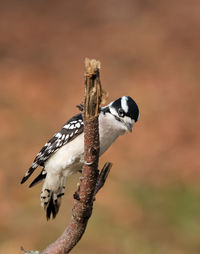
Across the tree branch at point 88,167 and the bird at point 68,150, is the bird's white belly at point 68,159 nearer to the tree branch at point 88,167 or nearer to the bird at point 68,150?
the bird at point 68,150

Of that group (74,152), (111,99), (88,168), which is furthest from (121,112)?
(111,99)

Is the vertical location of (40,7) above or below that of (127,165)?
above

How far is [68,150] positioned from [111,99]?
22.4ft

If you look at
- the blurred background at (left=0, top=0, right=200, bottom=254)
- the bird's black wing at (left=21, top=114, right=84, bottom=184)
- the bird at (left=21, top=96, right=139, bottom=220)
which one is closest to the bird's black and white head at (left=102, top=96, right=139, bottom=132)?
the bird at (left=21, top=96, right=139, bottom=220)

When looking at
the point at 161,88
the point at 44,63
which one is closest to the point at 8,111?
the point at 44,63

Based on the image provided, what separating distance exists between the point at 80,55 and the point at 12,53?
6.00 ft

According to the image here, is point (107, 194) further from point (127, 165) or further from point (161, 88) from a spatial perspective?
point (161, 88)

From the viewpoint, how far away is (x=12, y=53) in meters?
14.5

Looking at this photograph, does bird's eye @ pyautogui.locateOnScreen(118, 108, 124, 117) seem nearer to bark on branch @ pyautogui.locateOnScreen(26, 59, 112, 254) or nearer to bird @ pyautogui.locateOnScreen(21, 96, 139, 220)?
bird @ pyautogui.locateOnScreen(21, 96, 139, 220)

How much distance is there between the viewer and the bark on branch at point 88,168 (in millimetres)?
3084

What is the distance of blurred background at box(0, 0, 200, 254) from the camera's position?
8469 millimetres

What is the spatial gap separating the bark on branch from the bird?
2.56 feet

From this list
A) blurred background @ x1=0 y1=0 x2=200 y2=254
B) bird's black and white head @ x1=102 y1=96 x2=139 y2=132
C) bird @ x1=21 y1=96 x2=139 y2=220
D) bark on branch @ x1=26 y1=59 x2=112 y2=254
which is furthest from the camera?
blurred background @ x1=0 y1=0 x2=200 y2=254

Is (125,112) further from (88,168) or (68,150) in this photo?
(88,168)
